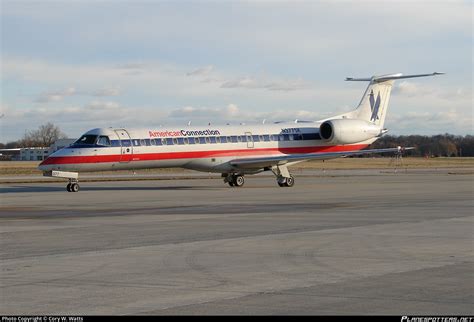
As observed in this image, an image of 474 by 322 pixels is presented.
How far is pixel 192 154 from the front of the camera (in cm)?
3978

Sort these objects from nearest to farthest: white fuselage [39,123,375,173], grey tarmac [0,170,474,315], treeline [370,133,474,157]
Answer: grey tarmac [0,170,474,315]
white fuselage [39,123,375,173]
treeline [370,133,474,157]

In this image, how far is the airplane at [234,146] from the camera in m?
37.1

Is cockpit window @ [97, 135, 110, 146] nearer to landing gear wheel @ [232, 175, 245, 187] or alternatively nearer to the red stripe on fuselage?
the red stripe on fuselage

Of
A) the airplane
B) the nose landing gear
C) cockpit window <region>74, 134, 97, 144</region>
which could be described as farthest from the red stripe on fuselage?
the nose landing gear

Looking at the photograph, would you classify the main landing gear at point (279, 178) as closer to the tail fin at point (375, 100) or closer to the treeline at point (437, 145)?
the tail fin at point (375, 100)

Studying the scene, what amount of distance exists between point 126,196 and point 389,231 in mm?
17223

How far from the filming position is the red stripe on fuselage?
120 feet

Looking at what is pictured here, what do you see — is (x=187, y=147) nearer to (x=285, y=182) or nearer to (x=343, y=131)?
(x=285, y=182)

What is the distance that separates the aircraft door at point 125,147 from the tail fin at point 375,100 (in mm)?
15013

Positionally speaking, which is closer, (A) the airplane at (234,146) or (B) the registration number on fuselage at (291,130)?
(A) the airplane at (234,146)

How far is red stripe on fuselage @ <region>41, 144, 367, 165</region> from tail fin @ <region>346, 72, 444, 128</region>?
7.97ft

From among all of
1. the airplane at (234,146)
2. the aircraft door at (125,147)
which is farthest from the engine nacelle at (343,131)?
the aircraft door at (125,147)

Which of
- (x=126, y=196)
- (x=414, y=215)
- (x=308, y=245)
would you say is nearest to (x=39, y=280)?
(x=308, y=245)

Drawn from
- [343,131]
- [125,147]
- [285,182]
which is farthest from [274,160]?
[125,147]
